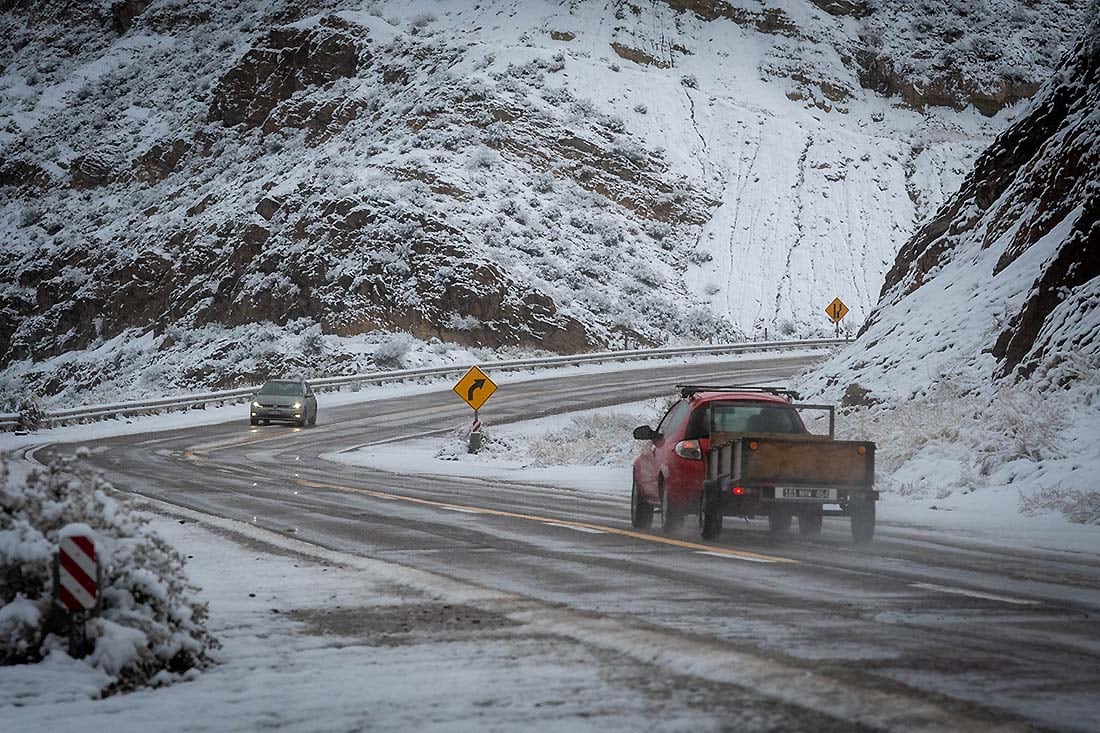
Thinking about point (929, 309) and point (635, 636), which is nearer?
point (635, 636)

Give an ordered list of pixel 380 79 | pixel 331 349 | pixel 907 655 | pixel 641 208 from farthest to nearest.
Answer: pixel 380 79 < pixel 641 208 < pixel 331 349 < pixel 907 655

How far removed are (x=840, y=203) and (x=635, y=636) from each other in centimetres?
6531

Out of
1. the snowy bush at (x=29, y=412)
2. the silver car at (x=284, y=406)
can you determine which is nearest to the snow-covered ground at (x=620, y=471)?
the silver car at (x=284, y=406)

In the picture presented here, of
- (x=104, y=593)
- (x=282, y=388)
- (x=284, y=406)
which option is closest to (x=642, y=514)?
(x=104, y=593)

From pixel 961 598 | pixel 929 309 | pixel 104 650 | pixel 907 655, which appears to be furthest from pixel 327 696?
pixel 929 309

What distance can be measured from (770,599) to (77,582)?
441cm

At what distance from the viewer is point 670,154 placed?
70.7 m

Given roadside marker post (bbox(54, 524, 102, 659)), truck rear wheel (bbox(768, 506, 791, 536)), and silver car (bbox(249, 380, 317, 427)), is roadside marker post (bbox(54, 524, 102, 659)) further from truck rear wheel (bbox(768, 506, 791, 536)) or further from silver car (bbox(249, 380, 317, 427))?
silver car (bbox(249, 380, 317, 427))

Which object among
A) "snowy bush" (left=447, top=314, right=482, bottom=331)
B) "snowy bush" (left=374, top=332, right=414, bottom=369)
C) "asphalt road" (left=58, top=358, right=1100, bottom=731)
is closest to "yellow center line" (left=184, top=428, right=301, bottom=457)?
"asphalt road" (left=58, top=358, right=1100, bottom=731)

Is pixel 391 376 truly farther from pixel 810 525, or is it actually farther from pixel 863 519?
pixel 863 519

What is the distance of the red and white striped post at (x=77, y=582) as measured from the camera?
18.4 feet

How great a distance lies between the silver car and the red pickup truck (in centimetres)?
2725

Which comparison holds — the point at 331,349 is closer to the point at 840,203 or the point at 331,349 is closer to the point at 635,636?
the point at 840,203

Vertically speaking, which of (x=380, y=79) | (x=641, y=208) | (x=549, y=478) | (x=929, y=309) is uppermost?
(x=380, y=79)
